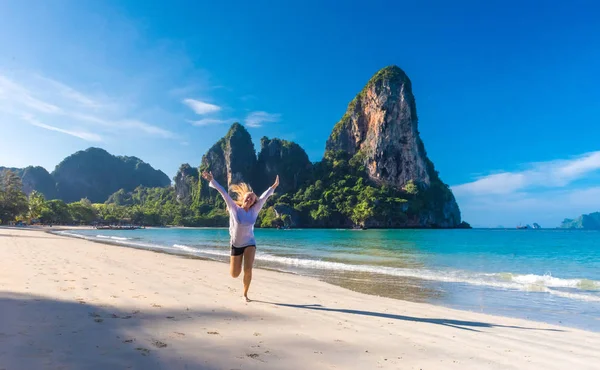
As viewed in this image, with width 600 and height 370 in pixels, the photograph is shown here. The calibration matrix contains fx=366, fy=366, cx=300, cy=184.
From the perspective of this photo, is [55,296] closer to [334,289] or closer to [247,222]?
[247,222]

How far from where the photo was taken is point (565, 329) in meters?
6.48

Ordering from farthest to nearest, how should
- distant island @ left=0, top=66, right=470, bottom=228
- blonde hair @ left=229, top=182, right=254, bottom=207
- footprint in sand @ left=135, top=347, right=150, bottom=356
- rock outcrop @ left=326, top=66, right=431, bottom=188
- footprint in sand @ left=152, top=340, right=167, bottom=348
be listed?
rock outcrop @ left=326, top=66, right=431, bottom=188 → distant island @ left=0, top=66, right=470, bottom=228 → blonde hair @ left=229, top=182, right=254, bottom=207 → footprint in sand @ left=152, top=340, right=167, bottom=348 → footprint in sand @ left=135, top=347, right=150, bottom=356

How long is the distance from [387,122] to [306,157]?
126 feet

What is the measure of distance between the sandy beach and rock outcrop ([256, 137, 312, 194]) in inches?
5748

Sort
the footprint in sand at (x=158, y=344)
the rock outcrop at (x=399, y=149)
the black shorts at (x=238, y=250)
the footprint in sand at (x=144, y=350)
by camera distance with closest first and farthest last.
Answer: the footprint in sand at (x=144, y=350) → the footprint in sand at (x=158, y=344) → the black shorts at (x=238, y=250) → the rock outcrop at (x=399, y=149)

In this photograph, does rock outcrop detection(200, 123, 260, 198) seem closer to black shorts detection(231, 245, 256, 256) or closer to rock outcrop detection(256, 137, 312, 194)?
rock outcrop detection(256, 137, 312, 194)

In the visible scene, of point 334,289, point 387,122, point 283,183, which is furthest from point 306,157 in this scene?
point 334,289

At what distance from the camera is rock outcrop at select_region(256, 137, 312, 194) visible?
15562cm

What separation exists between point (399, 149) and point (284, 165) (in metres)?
48.3

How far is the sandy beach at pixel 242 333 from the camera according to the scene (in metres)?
3.39

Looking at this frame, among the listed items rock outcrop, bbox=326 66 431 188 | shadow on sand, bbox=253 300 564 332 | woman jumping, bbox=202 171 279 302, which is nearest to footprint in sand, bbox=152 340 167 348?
woman jumping, bbox=202 171 279 302

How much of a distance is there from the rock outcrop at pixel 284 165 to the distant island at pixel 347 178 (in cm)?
43

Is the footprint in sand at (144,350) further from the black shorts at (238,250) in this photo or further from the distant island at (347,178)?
the distant island at (347,178)

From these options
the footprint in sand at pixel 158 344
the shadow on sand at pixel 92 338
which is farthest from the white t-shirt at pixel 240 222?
the footprint in sand at pixel 158 344
